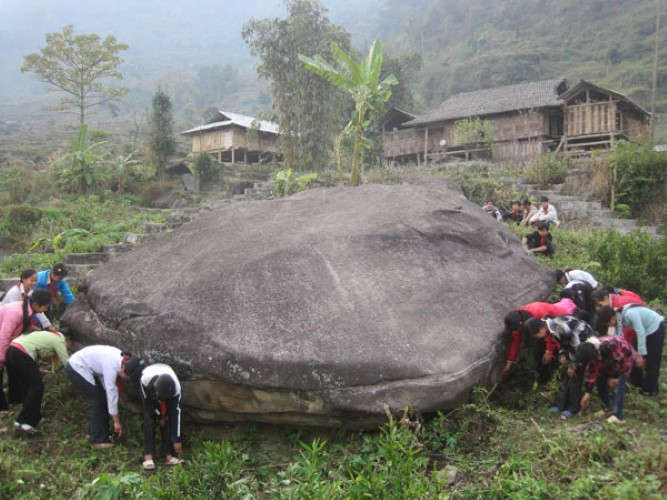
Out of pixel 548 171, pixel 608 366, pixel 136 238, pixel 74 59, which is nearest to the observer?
pixel 608 366

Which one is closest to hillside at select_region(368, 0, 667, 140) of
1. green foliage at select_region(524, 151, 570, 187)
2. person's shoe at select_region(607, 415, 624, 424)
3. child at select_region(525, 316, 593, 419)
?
green foliage at select_region(524, 151, 570, 187)

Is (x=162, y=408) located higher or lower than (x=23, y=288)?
lower

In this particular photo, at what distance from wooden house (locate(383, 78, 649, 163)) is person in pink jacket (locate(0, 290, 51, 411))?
1834 cm

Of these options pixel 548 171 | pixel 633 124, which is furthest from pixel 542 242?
pixel 633 124

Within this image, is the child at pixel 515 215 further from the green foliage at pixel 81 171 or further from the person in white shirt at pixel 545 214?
the green foliage at pixel 81 171

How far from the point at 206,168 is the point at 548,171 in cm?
1373

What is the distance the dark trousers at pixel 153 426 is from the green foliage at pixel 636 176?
1149cm

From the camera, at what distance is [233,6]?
410ft

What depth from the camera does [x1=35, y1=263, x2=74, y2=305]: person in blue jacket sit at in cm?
598

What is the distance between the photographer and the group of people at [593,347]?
445 centimetres

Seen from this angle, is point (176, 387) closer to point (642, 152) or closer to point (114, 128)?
point (642, 152)

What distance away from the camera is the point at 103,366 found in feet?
15.2

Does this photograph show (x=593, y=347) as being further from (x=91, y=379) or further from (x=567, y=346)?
(x=91, y=379)

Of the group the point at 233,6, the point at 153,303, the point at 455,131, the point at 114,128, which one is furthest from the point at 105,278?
the point at 233,6
